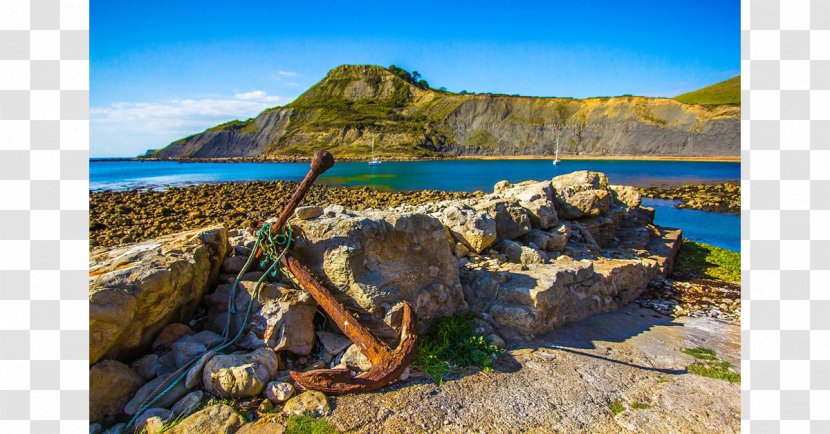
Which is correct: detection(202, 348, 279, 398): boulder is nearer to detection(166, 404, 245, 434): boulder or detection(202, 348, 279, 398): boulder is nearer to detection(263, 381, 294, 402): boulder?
detection(263, 381, 294, 402): boulder

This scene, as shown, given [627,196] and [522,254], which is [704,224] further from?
A: [522,254]

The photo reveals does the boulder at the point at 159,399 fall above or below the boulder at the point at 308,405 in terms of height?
above

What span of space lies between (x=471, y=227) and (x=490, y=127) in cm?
12429

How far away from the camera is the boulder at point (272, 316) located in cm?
434

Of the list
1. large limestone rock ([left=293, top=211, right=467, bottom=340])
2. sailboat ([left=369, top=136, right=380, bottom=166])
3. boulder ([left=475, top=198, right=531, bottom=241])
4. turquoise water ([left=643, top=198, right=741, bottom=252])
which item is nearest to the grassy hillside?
sailboat ([left=369, top=136, right=380, bottom=166])

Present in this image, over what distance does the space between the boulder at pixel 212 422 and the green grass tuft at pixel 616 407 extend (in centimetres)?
329

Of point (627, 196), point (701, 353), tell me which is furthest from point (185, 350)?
Answer: point (627, 196)

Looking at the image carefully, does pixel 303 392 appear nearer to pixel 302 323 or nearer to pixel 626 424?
pixel 302 323

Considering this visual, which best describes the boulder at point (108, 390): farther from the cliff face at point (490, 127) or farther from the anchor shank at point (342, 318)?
the cliff face at point (490, 127)

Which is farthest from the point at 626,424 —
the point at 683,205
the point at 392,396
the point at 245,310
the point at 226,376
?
the point at 683,205

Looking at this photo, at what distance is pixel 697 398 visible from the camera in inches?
171

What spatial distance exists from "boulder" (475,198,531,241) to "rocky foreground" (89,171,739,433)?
3.53ft

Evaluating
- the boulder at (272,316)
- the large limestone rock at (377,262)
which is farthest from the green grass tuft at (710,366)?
the boulder at (272,316)

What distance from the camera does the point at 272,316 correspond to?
4.40m
